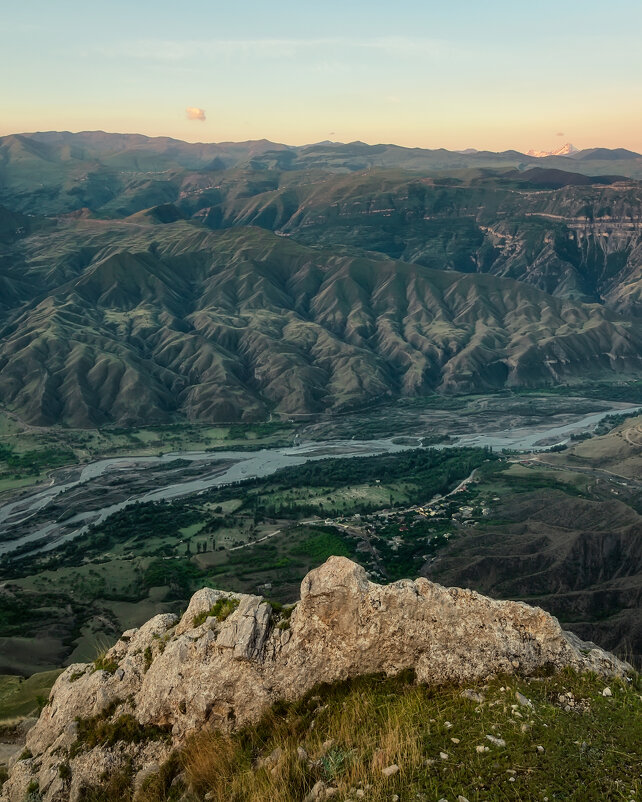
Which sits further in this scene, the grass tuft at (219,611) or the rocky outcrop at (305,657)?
the grass tuft at (219,611)

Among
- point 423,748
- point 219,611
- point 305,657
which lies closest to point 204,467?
point 219,611

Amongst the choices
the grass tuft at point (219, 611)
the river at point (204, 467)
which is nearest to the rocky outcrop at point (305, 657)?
the grass tuft at point (219, 611)

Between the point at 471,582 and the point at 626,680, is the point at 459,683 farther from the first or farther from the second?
the point at 471,582

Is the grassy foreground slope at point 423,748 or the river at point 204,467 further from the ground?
the grassy foreground slope at point 423,748

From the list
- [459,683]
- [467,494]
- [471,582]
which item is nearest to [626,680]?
[459,683]

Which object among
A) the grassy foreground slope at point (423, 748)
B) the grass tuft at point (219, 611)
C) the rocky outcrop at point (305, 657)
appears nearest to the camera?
the grassy foreground slope at point (423, 748)

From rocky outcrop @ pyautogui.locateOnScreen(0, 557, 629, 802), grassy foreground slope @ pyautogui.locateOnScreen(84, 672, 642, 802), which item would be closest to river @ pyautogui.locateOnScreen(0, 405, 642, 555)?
rocky outcrop @ pyautogui.locateOnScreen(0, 557, 629, 802)

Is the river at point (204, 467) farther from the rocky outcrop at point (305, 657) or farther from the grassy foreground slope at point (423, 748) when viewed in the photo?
the grassy foreground slope at point (423, 748)
